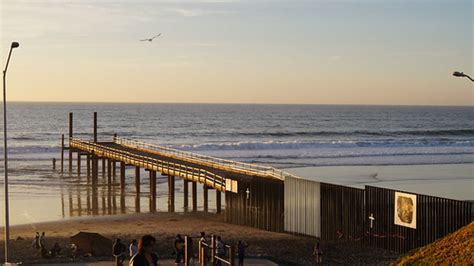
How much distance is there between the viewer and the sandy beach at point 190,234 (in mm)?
24594

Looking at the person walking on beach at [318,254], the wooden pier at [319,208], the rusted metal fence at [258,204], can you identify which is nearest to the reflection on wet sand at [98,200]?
the wooden pier at [319,208]

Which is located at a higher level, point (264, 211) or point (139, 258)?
point (139, 258)

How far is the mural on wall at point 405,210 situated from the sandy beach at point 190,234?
1093 mm

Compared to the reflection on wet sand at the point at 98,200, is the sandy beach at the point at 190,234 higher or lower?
higher

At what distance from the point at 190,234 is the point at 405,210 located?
10.3 m

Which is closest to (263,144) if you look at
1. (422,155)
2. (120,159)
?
(422,155)

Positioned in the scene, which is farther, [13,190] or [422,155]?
[422,155]

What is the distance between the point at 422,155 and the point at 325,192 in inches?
2027

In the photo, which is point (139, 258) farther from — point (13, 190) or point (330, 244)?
point (13, 190)

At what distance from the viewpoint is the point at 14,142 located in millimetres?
96188

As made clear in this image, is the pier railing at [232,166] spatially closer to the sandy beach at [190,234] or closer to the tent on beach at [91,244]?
the sandy beach at [190,234]

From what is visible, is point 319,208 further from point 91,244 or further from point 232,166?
point 232,166

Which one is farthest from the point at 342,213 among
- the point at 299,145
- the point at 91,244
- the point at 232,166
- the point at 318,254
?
the point at 299,145

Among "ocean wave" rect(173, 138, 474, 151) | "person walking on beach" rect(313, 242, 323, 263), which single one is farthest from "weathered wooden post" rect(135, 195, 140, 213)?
"ocean wave" rect(173, 138, 474, 151)
